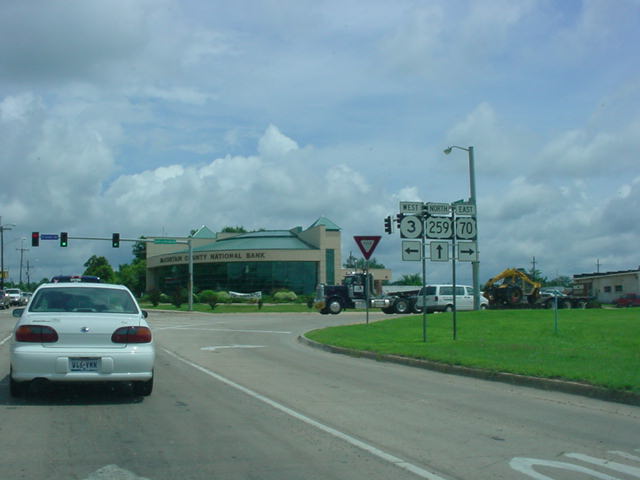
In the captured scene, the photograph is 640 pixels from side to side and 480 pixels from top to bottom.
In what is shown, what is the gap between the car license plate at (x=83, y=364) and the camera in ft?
30.5

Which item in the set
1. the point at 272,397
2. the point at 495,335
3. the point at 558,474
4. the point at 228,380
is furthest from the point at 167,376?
the point at 495,335

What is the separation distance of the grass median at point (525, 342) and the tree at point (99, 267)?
8860 centimetres

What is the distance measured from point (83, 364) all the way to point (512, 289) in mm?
32629

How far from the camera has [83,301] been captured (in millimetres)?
10234

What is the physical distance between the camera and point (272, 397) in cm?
1058

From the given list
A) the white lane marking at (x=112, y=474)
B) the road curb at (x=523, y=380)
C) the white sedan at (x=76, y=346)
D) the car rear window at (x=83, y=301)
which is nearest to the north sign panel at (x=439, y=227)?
the road curb at (x=523, y=380)

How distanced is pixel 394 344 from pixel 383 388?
6.90 m

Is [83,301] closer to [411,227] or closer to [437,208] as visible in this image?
[411,227]

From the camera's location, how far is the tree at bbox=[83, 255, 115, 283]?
10906cm

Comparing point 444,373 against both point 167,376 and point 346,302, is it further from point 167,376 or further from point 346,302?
point 346,302

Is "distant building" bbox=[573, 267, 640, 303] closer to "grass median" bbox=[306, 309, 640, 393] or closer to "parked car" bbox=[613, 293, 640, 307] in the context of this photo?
"parked car" bbox=[613, 293, 640, 307]

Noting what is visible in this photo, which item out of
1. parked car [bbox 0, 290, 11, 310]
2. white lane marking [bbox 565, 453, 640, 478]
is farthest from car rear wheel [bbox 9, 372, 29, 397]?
parked car [bbox 0, 290, 11, 310]

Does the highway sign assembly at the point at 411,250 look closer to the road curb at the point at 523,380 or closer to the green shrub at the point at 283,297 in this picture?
the road curb at the point at 523,380

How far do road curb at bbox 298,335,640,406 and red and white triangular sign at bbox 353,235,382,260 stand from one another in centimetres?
595
